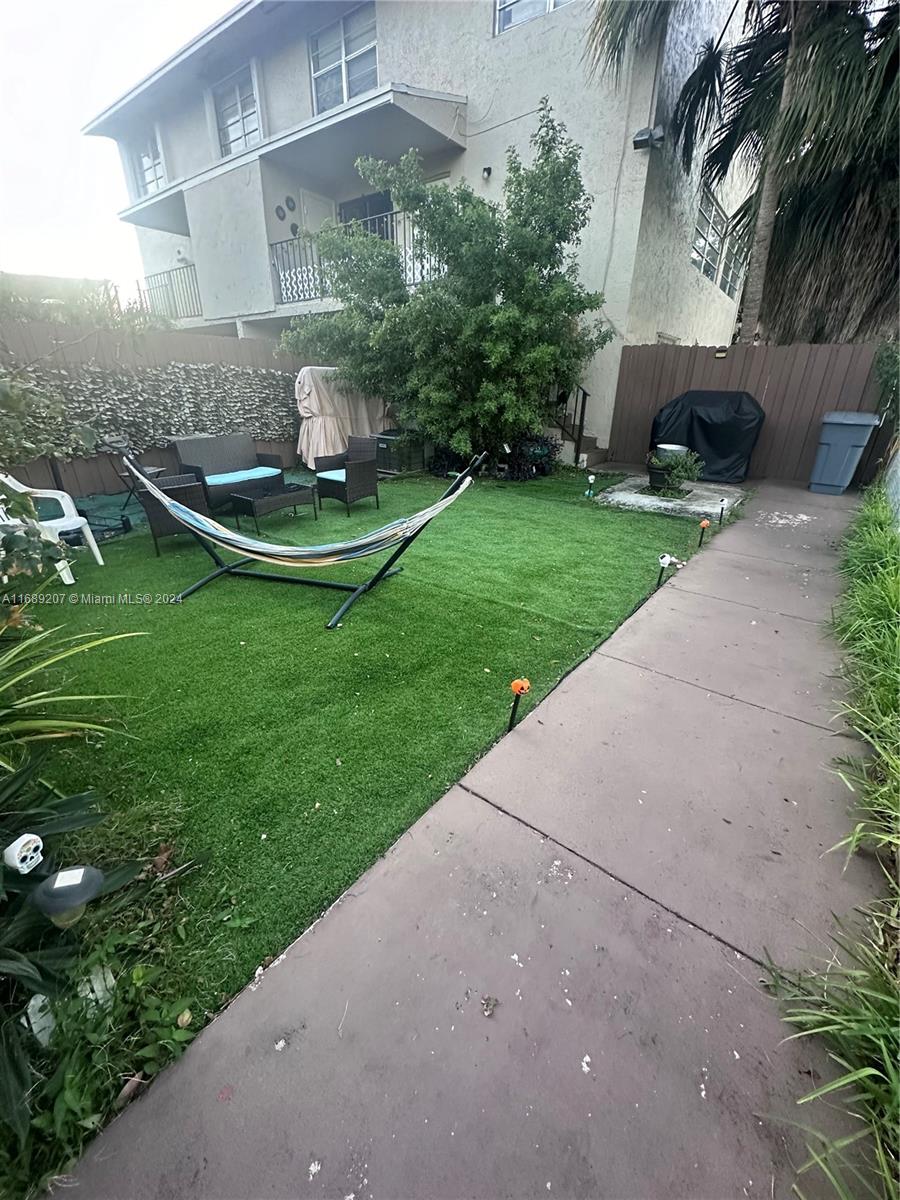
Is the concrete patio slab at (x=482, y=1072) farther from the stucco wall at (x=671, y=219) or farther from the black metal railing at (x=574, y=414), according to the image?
the stucco wall at (x=671, y=219)

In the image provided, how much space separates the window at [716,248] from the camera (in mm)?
8859

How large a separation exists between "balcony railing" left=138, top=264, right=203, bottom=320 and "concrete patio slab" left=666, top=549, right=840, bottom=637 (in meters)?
12.4

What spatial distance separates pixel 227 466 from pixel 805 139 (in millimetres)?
7880

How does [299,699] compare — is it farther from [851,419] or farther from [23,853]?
[851,419]

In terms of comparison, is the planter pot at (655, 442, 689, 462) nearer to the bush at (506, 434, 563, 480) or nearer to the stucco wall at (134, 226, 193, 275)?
the bush at (506, 434, 563, 480)

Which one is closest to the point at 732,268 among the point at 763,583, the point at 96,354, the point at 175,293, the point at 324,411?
the point at 324,411

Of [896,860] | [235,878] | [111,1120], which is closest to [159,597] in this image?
[235,878]

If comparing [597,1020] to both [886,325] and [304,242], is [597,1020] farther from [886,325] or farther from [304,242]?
[304,242]

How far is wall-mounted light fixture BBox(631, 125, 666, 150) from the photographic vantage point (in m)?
6.12

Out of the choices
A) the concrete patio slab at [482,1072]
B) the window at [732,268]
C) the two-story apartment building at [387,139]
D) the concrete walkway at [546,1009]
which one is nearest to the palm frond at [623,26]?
the two-story apartment building at [387,139]

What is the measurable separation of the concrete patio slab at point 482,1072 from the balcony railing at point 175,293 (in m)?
13.5

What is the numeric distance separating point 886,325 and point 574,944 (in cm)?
987

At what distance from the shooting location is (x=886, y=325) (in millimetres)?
7074

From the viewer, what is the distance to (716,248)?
10.3 m
